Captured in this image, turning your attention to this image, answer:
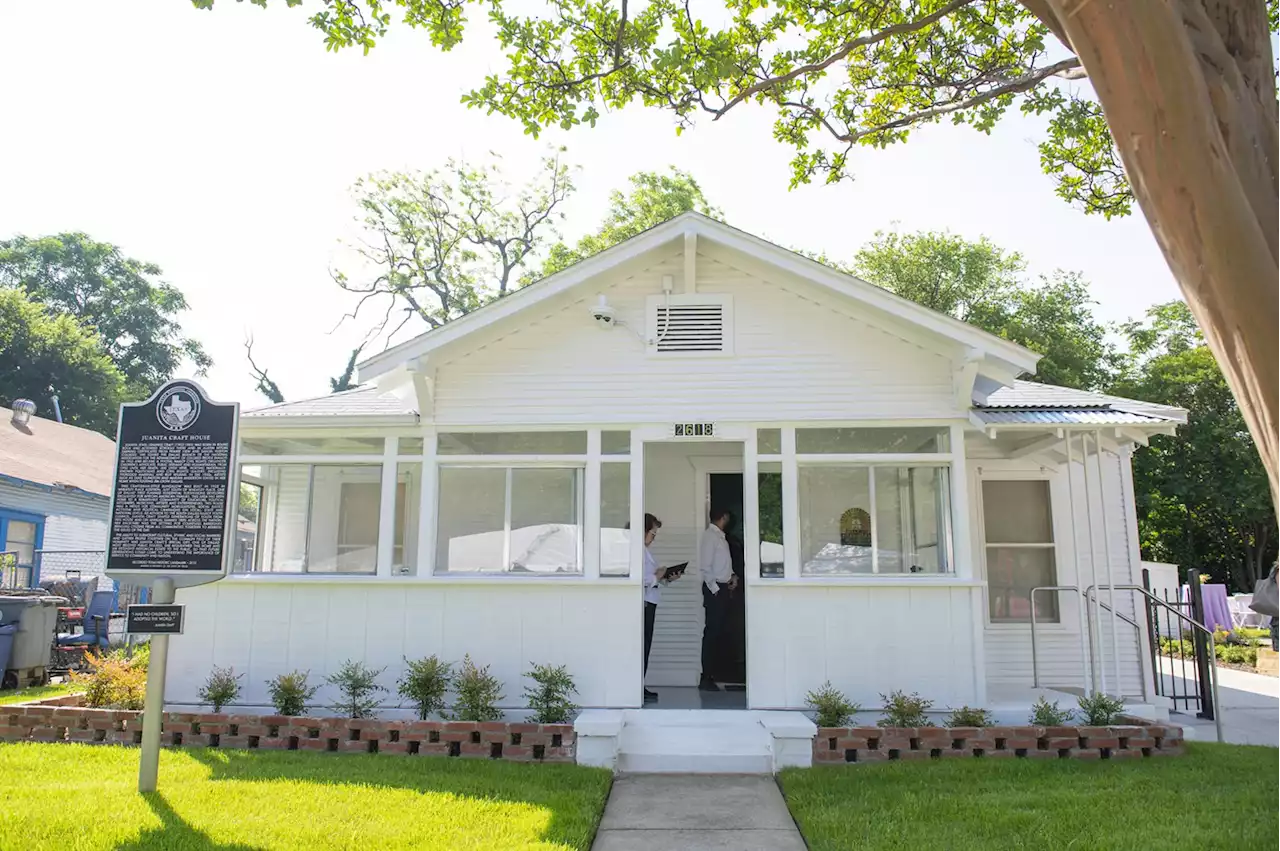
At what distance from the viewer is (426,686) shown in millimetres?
8047

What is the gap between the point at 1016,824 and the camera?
5.36 meters

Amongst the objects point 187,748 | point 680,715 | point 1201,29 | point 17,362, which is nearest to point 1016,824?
point 680,715

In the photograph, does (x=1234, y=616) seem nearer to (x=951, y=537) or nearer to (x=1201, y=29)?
(x=951, y=537)

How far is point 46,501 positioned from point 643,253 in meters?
17.7

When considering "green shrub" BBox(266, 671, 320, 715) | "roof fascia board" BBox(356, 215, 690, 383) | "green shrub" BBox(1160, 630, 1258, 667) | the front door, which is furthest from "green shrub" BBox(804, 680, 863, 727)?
"green shrub" BBox(1160, 630, 1258, 667)

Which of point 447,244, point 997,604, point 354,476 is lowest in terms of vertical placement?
point 997,604

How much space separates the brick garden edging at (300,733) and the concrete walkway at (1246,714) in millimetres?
5914

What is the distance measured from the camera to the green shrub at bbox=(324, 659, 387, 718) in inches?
318

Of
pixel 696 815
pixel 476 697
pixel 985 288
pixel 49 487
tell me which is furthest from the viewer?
pixel 985 288

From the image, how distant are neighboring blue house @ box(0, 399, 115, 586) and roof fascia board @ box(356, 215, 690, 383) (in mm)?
12017

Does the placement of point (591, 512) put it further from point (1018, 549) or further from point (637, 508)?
point (1018, 549)

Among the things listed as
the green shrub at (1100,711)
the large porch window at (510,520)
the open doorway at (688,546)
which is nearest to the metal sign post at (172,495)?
the large porch window at (510,520)

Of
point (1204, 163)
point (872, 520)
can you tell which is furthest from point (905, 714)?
point (1204, 163)

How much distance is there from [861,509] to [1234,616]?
19039 millimetres
